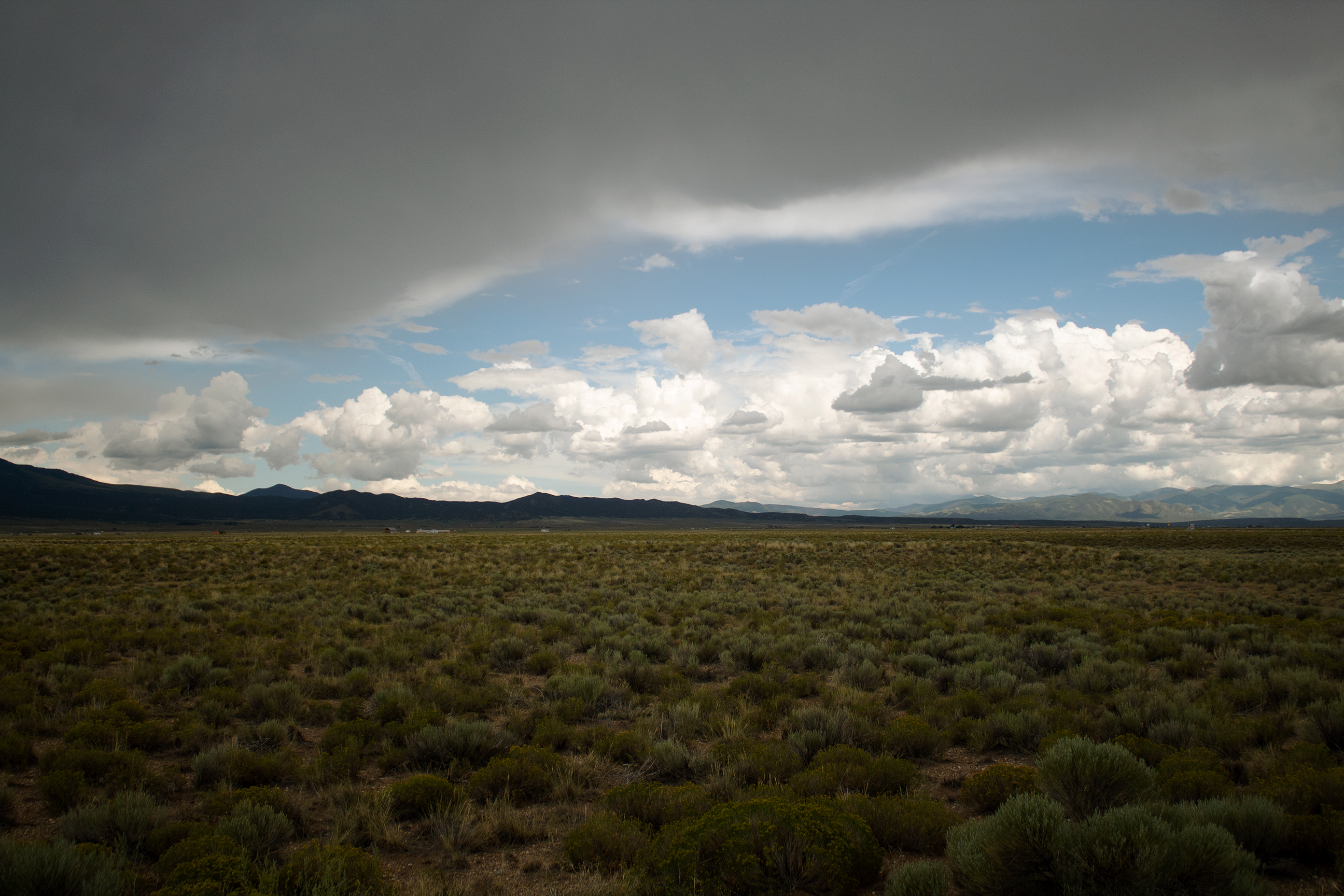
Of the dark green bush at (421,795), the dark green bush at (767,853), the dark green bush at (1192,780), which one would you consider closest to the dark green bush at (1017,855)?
the dark green bush at (767,853)

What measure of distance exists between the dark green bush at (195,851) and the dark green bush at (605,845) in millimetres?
2433

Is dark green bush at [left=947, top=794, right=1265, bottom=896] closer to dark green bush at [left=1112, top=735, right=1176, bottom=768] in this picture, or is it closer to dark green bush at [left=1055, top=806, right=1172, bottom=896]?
dark green bush at [left=1055, top=806, right=1172, bottom=896]

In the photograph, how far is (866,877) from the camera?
4.64 meters

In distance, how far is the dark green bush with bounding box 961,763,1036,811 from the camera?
5855mm

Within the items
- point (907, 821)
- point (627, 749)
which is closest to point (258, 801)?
point (627, 749)

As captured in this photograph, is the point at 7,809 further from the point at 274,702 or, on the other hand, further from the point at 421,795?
the point at 421,795

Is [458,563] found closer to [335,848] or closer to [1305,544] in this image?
[335,848]

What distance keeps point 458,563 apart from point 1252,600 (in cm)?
2903

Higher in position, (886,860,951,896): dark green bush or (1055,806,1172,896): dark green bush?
(1055,806,1172,896): dark green bush

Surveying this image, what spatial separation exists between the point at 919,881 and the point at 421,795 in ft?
14.7

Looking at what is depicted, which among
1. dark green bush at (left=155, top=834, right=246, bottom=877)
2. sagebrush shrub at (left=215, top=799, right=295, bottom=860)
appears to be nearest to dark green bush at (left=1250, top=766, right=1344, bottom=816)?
sagebrush shrub at (left=215, top=799, right=295, bottom=860)

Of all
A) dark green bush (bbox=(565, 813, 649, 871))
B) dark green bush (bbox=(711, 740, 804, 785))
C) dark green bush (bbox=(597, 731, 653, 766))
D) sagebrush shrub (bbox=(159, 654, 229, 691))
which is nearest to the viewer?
dark green bush (bbox=(565, 813, 649, 871))

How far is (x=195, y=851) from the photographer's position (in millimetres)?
4785

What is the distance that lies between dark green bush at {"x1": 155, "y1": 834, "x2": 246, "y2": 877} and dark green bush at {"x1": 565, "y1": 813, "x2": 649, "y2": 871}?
2.43m
